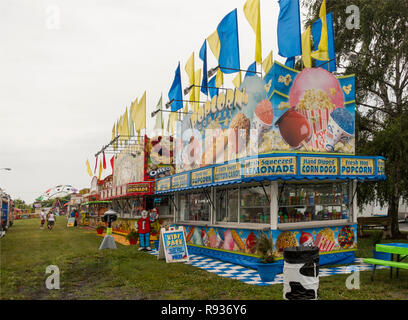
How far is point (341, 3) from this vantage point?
19562mm

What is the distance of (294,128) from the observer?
12.4 m

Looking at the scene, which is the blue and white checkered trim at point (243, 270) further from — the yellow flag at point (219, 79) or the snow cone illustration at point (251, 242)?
the yellow flag at point (219, 79)

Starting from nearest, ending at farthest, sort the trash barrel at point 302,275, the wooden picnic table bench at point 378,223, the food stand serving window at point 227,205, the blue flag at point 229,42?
the trash barrel at point 302,275, the food stand serving window at point 227,205, the blue flag at point 229,42, the wooden picnic table bench at point 378,223

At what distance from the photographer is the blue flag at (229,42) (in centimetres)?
1470

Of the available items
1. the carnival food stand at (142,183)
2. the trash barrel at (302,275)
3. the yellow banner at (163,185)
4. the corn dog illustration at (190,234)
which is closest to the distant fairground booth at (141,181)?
the carnival food stand at (142,183)

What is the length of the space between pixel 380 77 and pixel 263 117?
9.59m

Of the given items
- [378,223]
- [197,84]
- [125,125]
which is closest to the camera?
[197,84]

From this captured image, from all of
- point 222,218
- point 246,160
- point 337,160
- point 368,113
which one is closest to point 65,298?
point 246,160

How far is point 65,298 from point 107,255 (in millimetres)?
6559

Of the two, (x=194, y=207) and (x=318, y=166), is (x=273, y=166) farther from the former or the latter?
(x=194, y=207)

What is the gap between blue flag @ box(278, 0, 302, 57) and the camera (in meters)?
13.1

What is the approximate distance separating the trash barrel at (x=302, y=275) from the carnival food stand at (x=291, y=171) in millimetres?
4112

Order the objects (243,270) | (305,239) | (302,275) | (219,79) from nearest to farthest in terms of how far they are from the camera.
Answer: (302,275) → (243,270) → (305,239) → (219,79)

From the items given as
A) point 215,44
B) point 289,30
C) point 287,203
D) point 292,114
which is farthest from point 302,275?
point 215,44
